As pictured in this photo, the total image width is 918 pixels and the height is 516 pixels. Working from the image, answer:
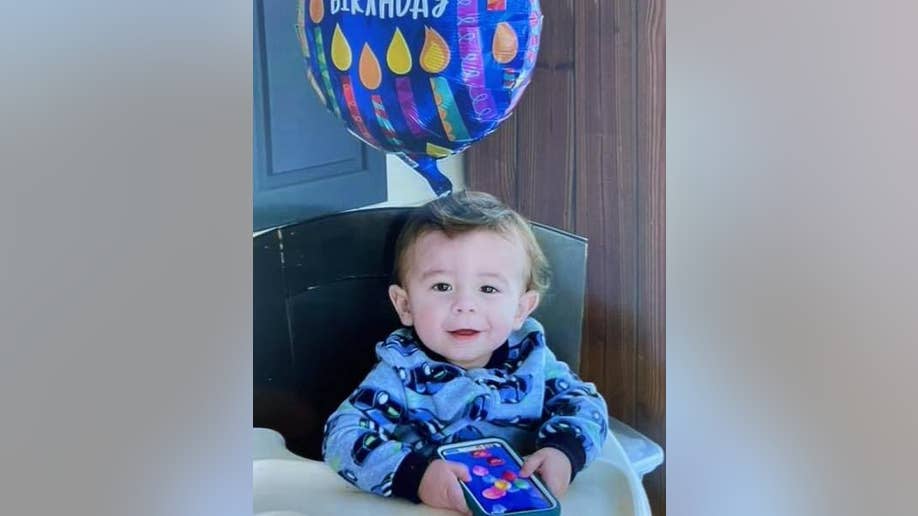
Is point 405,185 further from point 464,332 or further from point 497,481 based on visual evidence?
point 497,481

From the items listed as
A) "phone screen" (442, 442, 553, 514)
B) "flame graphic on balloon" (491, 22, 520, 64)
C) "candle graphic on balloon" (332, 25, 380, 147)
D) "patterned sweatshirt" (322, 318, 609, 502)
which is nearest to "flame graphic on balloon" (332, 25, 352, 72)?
"candle graphic on balloon" (332, 25, 380, 147)

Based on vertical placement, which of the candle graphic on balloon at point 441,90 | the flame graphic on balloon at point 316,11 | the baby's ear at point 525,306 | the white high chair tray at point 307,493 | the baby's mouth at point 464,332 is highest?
the flame graphic on balloon at point 316,11

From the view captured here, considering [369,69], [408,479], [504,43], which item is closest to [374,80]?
[369,69]

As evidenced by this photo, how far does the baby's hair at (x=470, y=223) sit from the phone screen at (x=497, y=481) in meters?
0.14

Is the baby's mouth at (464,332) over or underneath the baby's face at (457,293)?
underneath

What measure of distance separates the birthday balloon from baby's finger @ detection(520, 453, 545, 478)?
0.23m

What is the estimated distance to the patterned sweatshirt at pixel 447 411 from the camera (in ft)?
2.35

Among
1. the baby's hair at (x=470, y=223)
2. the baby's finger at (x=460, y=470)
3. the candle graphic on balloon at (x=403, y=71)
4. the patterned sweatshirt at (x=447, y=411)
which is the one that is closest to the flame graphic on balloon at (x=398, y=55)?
the candle graphic on balloon at (x=403, y=71)

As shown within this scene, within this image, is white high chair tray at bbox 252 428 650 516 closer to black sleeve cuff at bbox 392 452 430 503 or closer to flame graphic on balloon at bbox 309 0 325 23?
→ black sleeve cuff at bbox 392 452 430 503

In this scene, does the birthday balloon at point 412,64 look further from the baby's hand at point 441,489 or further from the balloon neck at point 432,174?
the baby's hand at point 441,489

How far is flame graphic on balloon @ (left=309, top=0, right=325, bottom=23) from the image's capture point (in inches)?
28.9

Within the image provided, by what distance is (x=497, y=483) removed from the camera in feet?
2.37
